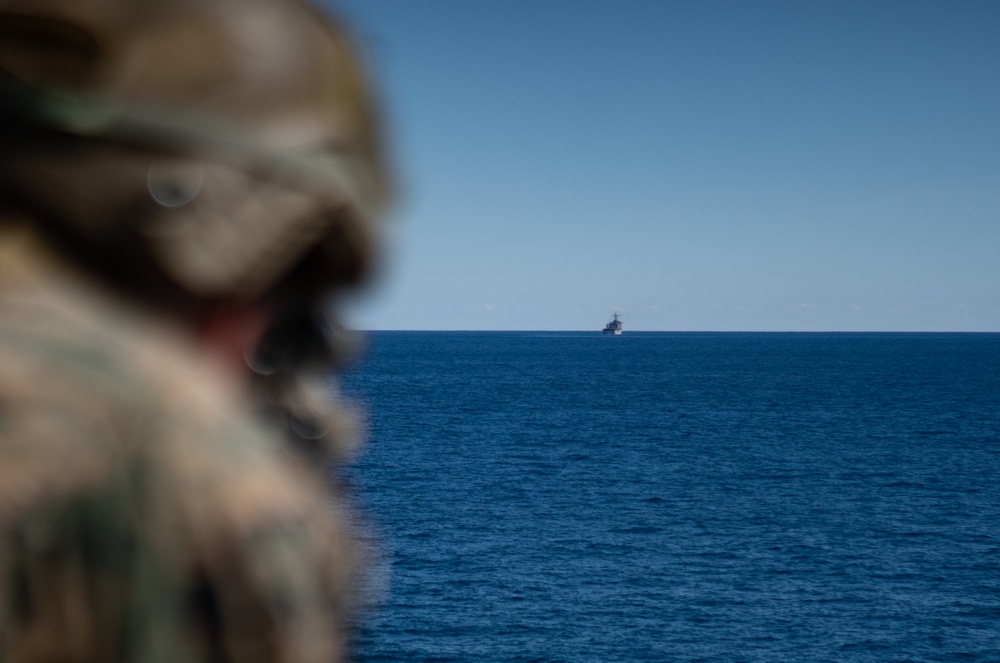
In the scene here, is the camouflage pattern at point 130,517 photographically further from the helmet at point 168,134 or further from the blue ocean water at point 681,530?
the blue ocean water at point 681,530

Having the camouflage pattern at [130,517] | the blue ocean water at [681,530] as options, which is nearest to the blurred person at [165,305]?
the camouflage pattern at [130,517]

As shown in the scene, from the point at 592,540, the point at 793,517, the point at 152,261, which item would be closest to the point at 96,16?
the point at 152,261

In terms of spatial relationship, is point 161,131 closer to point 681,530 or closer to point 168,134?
point 168,134

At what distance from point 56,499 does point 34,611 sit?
8cm

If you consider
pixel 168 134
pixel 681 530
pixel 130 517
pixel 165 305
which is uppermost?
pixel 168 134

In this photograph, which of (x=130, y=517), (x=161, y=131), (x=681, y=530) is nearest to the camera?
(x=130, y=517)

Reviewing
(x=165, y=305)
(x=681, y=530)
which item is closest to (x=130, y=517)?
(x=165, y=305)

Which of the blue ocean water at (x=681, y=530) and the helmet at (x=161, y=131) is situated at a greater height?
the helmet at (x=161, y=131)

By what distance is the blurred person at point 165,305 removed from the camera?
2.25 feet

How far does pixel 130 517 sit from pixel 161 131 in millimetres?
336

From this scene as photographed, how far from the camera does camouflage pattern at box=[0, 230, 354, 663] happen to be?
67cm

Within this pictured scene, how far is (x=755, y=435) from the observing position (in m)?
95.2

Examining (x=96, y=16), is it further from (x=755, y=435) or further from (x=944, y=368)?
(x=944, y=368)

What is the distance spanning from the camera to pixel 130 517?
2.27 feet
